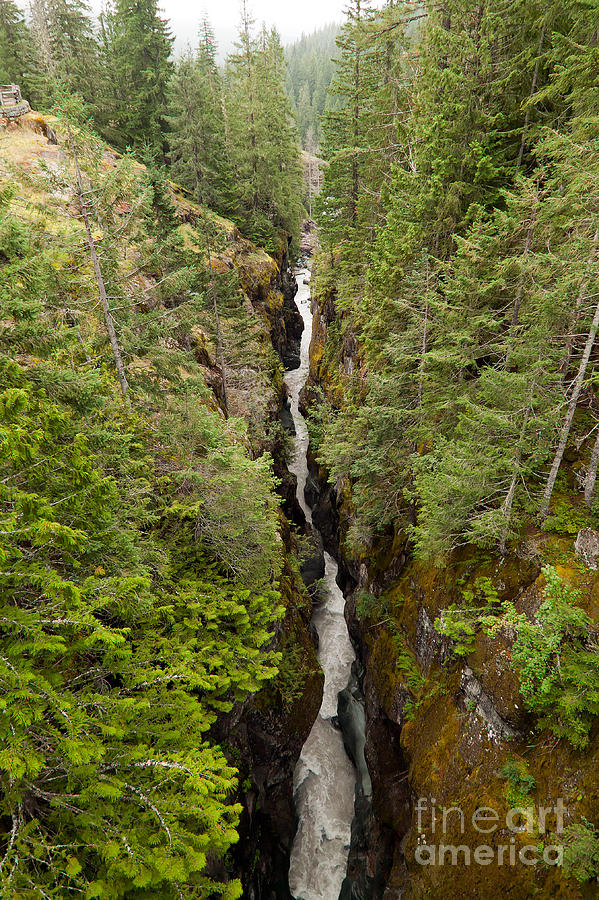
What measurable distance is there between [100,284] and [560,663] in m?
13.1

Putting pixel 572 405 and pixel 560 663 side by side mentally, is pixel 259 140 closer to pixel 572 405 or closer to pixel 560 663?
pixel 572 405

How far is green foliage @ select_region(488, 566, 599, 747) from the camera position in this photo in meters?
6.90

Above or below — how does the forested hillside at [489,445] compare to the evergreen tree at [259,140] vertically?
Answer: below

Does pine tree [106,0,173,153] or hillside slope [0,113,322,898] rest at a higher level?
pine tree [106,0,173,153]

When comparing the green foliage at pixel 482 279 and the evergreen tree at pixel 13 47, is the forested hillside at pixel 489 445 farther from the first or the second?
the evergreen tree at pixel 13 47

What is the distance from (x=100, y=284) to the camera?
10039 millimetres

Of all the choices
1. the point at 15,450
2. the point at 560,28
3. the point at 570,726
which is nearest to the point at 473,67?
the point at 560,28

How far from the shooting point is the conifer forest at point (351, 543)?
16.6 ft

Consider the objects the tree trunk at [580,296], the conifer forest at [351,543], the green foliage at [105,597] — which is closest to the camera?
the green foliage at [105,597]

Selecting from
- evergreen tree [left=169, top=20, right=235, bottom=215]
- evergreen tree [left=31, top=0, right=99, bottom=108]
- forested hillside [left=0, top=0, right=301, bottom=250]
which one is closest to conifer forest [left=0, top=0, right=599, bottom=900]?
evergreen tree [left=169, top=20, right=235, bottom=215]

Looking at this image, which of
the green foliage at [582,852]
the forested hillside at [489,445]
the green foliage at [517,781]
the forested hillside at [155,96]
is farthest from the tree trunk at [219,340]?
the green foliage at [582,852]

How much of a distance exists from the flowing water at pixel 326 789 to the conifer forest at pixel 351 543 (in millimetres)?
133

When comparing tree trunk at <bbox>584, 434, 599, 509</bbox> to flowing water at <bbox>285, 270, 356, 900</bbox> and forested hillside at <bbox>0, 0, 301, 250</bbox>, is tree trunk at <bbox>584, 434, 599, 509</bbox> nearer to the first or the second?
flowing water at <bbox>285, 270, 356, 900</bbox>

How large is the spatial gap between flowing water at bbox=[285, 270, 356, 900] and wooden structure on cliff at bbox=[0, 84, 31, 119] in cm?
2835
